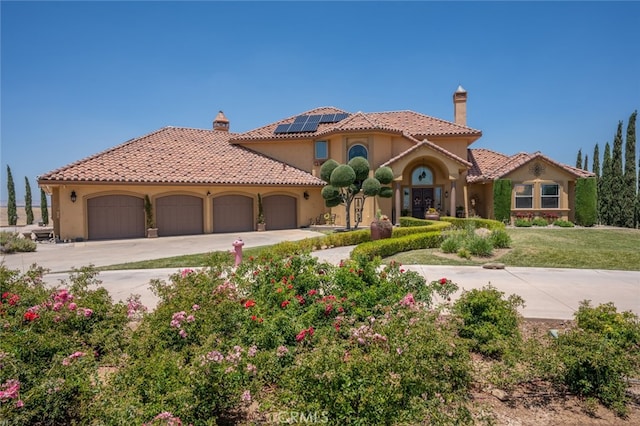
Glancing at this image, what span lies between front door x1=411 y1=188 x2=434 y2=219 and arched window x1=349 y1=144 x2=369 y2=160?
14.8 feet

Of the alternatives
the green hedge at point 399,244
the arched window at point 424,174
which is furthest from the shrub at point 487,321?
the arched window at point 424,174

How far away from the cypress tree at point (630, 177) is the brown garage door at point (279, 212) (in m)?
27.0

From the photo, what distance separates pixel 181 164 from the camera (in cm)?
2275

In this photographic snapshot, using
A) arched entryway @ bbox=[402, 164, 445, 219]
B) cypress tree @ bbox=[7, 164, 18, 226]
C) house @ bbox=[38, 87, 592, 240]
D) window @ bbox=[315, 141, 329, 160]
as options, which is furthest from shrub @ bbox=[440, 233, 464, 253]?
cypress tree @ bbox=[7, 164, 18, 226]

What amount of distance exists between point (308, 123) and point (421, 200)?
10910mm

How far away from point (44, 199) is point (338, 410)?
1807 inches

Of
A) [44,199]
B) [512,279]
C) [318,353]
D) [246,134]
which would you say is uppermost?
[246,134]

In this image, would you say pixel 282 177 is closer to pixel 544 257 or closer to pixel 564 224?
pixel 544 257

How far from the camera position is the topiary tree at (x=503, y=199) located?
22.7m

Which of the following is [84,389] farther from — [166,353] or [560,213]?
[560,213]

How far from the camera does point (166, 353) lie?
3703 mm

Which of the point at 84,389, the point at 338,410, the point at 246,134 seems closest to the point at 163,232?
the point at 246,134

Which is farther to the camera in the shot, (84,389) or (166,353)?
(166,353)

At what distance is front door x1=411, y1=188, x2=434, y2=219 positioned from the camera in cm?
2462
